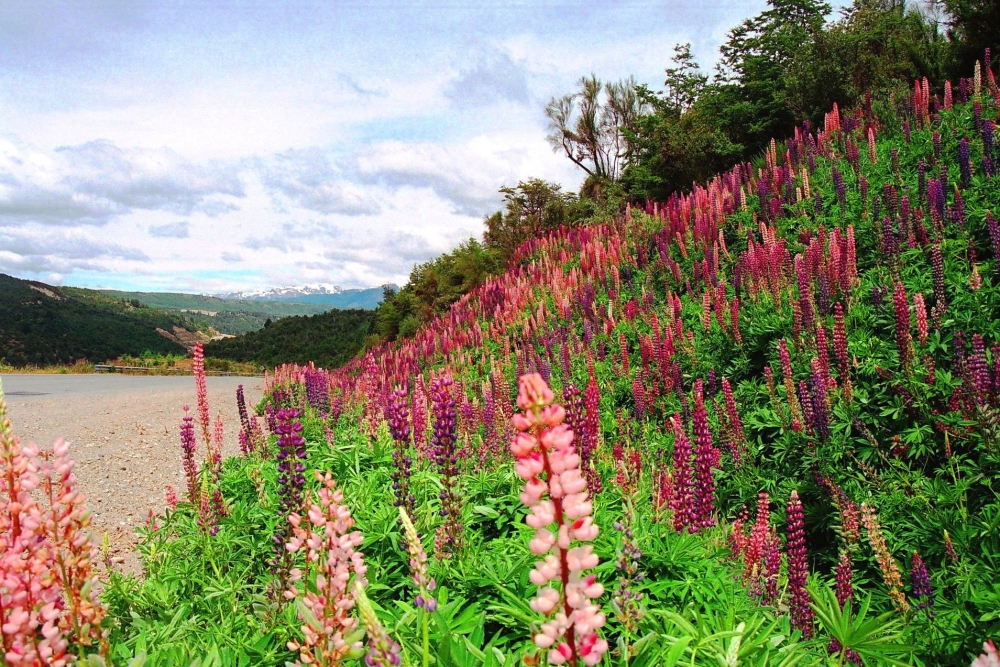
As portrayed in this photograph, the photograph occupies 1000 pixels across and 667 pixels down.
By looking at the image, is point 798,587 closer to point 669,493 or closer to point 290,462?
point 669,493

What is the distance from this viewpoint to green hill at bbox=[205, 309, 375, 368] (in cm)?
5431

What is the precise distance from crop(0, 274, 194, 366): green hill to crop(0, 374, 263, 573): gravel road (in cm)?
5598

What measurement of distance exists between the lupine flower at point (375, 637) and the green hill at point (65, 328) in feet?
239

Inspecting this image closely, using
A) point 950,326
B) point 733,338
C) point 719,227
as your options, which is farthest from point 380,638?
point 719,227

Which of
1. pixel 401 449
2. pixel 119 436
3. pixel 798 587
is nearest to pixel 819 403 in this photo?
pixel 798 587

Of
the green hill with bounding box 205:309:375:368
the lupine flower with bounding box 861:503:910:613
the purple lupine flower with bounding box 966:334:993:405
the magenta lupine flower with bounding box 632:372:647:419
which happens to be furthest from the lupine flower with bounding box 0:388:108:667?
the green hill with bounding box 205:309:375:368

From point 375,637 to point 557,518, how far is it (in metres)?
0.53

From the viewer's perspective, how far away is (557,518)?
0.99 meters

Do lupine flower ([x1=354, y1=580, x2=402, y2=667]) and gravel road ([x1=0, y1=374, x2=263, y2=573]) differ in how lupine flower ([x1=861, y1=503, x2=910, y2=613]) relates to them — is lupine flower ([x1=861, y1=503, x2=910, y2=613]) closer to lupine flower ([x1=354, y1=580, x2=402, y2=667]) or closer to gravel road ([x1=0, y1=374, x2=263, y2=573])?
lupine flower ([x1=354, y1=580, x2=402, y2=667])

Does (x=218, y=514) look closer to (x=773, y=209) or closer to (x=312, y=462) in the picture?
(x=312, y=462)

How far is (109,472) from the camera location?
862 cm

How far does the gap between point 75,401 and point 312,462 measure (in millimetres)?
12217

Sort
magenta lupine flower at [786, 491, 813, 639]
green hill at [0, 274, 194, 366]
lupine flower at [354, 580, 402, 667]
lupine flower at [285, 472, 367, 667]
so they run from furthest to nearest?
green hill at [0, 274, 194, 366], magenta lupine flower at [786, 491, 813, 639], lupine flower at [285, 472, 367, 667], lupine flower at [354, 580, 402, 667]

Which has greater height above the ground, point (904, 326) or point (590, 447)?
point (904, 326)
